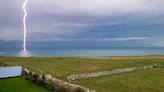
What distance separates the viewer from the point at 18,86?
29781 millimetres

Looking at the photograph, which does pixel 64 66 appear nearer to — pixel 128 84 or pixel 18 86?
pixel 128 84

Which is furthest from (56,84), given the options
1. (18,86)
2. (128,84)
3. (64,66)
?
→ (64,66)

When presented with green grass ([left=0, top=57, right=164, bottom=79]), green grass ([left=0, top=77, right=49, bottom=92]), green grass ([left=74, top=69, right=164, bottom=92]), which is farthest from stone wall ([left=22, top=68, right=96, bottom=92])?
green grass ([left=0, top=57, right=164, bottom=79])

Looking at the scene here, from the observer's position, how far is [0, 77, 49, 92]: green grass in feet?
91.9

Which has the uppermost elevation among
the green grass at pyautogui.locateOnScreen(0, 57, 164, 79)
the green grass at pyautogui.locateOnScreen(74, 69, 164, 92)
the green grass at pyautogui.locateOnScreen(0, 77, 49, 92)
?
the green grass at pyautogui.locateOnScreen(0, 57, 164, 79)

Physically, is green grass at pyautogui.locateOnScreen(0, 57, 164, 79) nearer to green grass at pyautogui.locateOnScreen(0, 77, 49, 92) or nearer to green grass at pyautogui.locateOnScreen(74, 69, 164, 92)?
green grass at pyautogui.locateOnScreen(74, 69, 164, 92)

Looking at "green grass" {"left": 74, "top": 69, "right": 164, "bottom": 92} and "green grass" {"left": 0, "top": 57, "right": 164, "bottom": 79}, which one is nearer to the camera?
"green grass" {"left": 74, "top": 69, "right": 164, "bottom": 92}

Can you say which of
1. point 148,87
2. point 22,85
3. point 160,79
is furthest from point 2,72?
point 160,79

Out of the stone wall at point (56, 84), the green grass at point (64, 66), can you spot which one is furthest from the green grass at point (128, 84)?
the green grass at point (64, 66)

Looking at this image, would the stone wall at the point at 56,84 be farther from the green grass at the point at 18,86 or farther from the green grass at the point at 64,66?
the green grass at the point at 64,66

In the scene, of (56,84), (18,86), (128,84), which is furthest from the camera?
(128,84)

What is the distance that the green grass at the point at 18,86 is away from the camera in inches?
1103

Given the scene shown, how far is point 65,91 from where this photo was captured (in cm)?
2708

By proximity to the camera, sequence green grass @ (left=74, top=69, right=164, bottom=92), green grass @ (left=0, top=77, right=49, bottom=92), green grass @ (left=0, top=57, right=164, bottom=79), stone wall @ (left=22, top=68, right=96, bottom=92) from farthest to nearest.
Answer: green grass @ (left=0, top=57, right=164, bottom=79) < green grass @ (left=74, top=69, right=164, bottom=92) < green grass @ (left=0, top=77, right=49, bottom=92) < stone wall @ (left=22, top=68, right=96, bottom=92)
